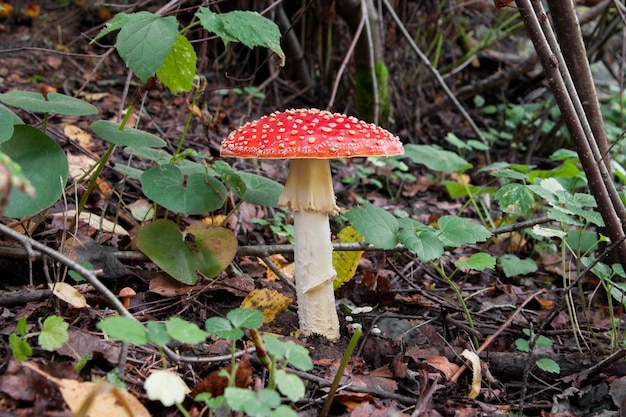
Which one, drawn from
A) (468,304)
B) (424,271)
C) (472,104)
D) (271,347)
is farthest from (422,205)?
(271,347)

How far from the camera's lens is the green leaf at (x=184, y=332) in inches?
64.6

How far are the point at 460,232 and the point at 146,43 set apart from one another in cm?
155

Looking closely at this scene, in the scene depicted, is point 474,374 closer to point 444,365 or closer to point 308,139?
point 444,365

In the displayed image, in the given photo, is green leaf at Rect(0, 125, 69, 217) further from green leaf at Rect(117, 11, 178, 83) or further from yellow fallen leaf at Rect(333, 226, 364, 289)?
yellow fallen leaf at Rect(333, 226, 364, 289)

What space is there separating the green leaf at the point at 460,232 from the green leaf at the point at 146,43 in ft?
4.64

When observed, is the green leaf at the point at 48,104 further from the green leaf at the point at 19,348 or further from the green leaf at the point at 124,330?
the green leaf at the point at 124,330

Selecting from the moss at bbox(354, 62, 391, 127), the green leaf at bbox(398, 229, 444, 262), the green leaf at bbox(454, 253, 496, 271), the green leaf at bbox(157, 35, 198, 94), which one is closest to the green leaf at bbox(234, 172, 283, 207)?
the green leaf at bbox(157, 35, 198, 94)

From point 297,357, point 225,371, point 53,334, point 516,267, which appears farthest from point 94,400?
point 516,267

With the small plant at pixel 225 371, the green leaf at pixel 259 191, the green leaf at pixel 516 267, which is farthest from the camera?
the green leaf at pixel 516 267

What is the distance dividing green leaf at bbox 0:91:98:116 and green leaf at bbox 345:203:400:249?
1300 mm

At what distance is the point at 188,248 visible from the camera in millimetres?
2771

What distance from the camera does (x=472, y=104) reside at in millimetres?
7199

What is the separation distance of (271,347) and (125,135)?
141 centimetres

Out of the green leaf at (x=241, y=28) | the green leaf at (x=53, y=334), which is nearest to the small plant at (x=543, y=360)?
the green leaf at (x=241, y=28)
